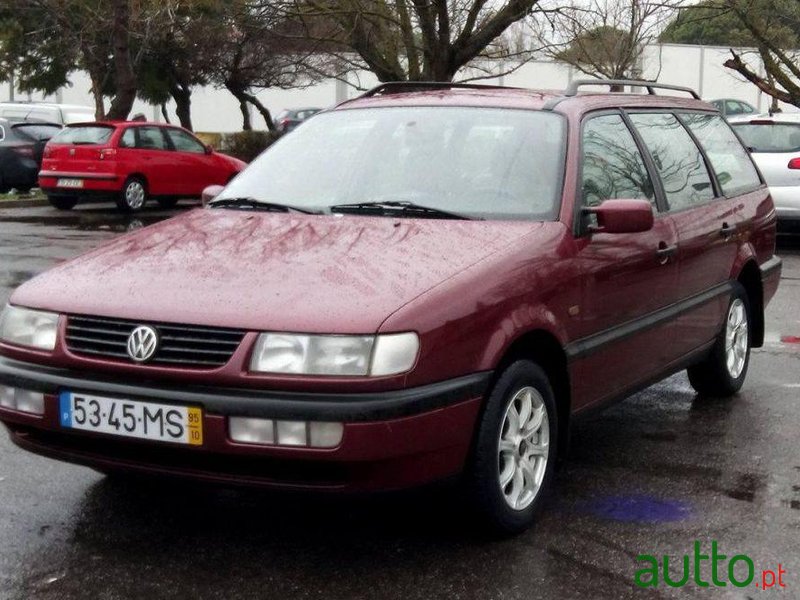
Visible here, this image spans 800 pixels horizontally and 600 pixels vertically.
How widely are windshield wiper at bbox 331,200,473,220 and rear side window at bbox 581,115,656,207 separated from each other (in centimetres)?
60

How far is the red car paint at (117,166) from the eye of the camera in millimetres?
18516

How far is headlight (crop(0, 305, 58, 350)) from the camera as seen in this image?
161 inches

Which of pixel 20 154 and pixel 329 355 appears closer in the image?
pixel 329 355

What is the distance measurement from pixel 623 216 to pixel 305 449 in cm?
173

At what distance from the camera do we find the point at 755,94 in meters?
53.9

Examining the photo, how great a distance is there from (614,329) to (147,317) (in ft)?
6.59

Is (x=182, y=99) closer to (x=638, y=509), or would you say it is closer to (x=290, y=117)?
(x=290, y=117)

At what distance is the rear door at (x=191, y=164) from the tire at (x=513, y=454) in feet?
52.4

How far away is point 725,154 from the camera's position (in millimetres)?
6703

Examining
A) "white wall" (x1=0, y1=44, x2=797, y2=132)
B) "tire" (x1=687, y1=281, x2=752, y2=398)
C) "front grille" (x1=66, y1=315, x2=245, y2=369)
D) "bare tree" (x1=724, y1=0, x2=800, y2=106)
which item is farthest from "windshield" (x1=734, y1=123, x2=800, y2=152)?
"white wall" (x1=0, y1=44, x2=797, y2=132)

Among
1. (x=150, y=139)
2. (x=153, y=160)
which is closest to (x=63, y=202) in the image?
(x=153, y=160)

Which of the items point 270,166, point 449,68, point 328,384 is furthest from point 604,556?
point 449,68

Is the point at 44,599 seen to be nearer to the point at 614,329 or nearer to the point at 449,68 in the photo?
the point at 614,329

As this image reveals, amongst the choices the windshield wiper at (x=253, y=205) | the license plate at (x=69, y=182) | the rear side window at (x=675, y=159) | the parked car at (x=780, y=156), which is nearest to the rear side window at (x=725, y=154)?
the rear side window at (x=675, y=159)
